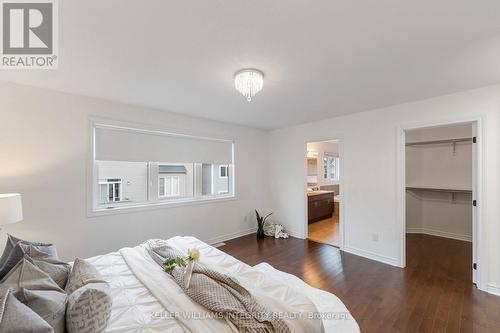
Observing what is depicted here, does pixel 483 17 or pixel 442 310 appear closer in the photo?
pixel 483 17

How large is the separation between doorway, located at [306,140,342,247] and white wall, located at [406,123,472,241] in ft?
5.36

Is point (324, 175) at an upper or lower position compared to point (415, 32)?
lower

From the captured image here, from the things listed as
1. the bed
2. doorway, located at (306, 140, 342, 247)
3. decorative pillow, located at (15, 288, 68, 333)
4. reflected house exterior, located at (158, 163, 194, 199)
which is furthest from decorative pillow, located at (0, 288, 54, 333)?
doorway, located at (306, 140, 342, 247)

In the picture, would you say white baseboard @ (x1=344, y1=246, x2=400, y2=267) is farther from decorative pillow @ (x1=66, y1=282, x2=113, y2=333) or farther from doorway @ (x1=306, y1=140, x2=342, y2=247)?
decorative pillow @ (x1=66, y1=282, x2=113, y2=333)

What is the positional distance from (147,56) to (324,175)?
6.42m

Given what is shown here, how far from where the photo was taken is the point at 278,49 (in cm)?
178

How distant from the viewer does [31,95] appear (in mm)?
2512

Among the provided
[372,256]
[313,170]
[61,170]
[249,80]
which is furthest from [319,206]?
[61,170]

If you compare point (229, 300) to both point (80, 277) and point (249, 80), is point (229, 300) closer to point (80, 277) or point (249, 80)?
point (80, 277)

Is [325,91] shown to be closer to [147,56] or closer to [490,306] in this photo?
[147,56]

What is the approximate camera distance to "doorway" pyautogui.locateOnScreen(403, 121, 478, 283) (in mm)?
4059

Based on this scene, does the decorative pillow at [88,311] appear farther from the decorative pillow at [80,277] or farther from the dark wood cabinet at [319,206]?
the dark wood cabinet at [319,206]

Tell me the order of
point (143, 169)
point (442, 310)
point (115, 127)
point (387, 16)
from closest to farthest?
point (387, 16)
point (442, 310)
point (115, 127)
point (143, 169)

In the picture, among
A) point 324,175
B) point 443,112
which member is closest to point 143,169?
point 443,112
